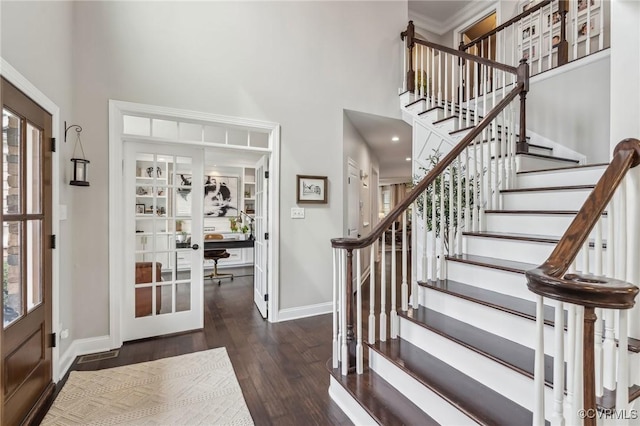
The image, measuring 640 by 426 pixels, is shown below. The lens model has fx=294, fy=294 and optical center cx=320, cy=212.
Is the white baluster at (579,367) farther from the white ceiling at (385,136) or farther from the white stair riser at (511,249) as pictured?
the white ceiling at (385,136)

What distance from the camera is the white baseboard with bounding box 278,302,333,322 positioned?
343 centimetres

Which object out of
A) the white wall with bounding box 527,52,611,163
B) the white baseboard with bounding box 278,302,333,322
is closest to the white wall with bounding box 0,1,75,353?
the white baseboard with bounding box 278,302,333,322

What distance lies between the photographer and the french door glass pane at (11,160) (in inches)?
63.7

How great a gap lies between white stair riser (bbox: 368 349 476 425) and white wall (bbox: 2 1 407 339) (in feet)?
5.70

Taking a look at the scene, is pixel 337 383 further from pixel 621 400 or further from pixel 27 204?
pixel 27 204

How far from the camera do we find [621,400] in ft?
3.22

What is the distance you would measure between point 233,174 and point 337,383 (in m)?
5.44

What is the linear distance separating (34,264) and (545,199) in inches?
152

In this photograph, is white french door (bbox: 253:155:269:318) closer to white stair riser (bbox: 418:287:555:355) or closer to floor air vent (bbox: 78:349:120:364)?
floor air vent (bbox: 78:349:120:364)

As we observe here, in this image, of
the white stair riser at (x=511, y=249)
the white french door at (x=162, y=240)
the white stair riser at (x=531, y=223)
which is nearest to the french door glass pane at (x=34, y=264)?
the white french door at (x=162, y=240)

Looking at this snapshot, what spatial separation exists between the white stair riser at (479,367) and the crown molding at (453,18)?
231 inches

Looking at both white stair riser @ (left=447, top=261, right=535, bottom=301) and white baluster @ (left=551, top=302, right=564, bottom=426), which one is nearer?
white baluster @ (left=551, top=302, right=564, bottom=426)

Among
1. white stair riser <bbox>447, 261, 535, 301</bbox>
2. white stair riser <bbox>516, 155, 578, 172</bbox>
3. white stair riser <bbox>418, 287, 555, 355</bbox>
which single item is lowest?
white stair riser <bbox>418, 287, 555, 355</bbox>

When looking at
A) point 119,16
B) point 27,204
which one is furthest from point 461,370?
point 119,16
